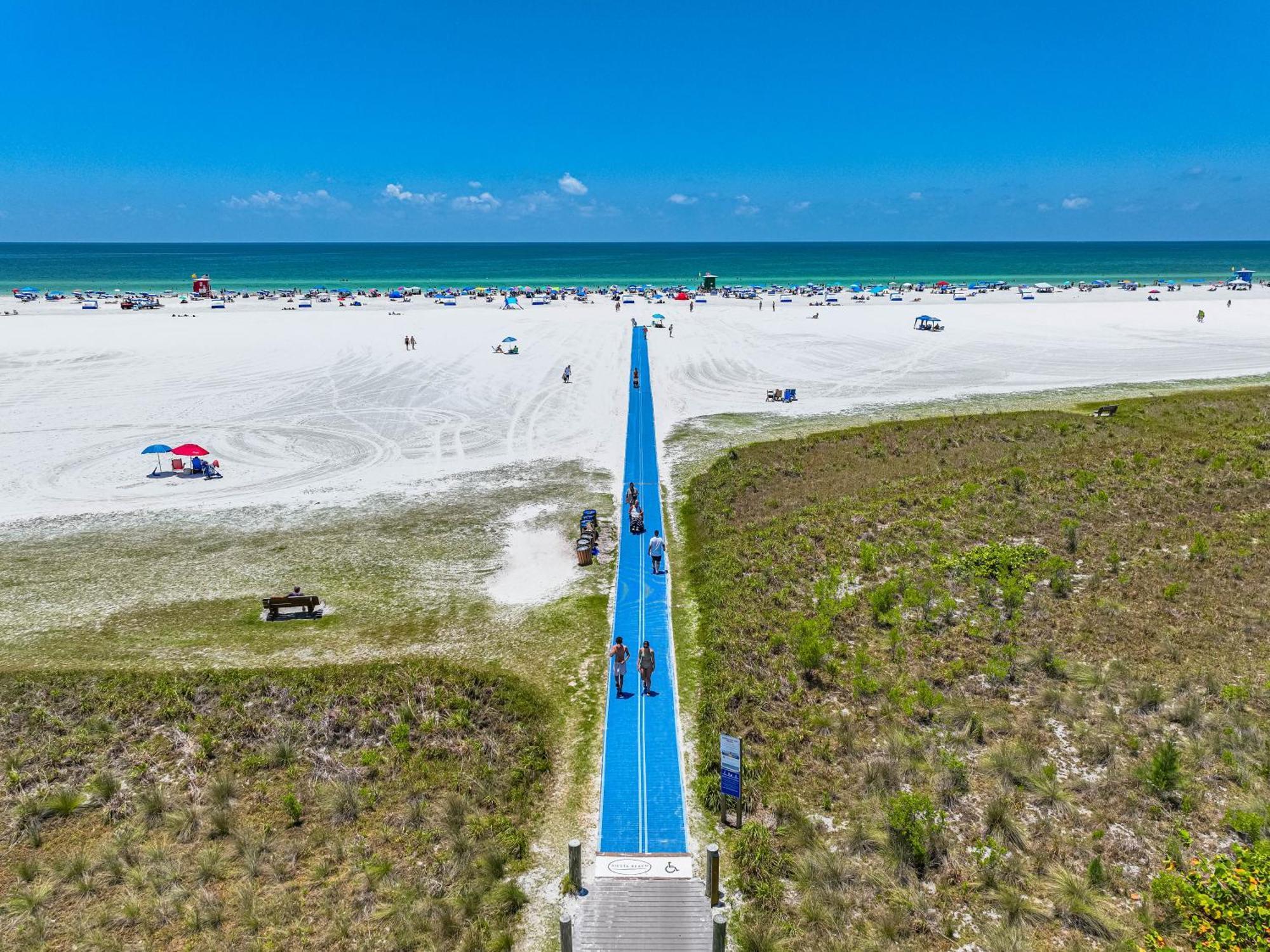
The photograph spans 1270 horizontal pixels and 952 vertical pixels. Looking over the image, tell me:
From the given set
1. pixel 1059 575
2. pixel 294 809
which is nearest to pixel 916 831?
pixel 294 809

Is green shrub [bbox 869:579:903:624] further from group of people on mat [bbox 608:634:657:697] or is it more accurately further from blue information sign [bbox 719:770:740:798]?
blue information sign [bbox 719:770:740:798]

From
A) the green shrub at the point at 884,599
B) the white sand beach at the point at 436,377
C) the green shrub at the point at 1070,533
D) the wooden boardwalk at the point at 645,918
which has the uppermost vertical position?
the white sand beach at the point at 436,377

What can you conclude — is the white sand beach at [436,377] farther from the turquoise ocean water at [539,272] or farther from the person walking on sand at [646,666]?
the turquoise ocean water at [539,272]

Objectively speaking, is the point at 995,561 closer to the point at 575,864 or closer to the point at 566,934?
the point at 575,864

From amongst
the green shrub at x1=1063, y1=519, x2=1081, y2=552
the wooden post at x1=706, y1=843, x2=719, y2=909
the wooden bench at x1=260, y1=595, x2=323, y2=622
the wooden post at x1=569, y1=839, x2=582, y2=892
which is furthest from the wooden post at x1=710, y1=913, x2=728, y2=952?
the green shrub at x1=1063, y1=519, x2=1081, y2=552

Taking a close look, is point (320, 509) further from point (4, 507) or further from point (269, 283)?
point (269, 283)

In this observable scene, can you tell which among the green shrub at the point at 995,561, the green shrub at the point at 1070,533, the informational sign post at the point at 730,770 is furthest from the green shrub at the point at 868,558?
the informational sign post at the point at 730,770
